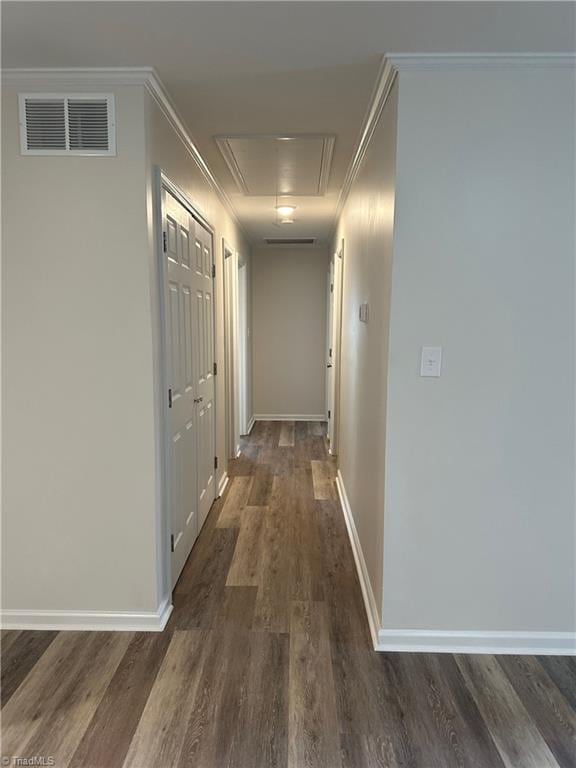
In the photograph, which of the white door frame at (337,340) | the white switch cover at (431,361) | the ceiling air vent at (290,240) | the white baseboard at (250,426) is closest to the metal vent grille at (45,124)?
the white switch cover at (431,361)

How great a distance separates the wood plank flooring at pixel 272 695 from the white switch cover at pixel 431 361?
1219 millimetres

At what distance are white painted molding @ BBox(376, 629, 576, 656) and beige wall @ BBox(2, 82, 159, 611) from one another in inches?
44.4

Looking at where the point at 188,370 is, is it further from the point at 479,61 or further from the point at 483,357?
the point at 479,61

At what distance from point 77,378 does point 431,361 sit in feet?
4.96

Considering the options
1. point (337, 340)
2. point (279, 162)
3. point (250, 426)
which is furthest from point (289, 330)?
point (279, 162)

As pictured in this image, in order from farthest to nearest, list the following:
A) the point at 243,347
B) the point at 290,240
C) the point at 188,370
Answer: the point at 290,240 < the point at 243,347 < the point at 188,370

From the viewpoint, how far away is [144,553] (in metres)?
2.02

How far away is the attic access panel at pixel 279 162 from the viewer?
96.3 inches

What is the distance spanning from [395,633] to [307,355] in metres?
4.49

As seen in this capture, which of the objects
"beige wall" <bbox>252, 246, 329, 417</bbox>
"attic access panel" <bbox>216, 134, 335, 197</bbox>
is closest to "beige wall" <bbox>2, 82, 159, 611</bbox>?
"attic access panel" <bbox>216, 134, 335, 197</bbox>

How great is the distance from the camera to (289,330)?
611 centimetres

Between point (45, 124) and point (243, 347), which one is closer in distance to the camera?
point (45, 124)

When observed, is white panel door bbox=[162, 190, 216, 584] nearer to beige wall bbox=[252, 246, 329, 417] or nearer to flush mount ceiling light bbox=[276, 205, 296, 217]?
flush mount ceiling light bbox=[276, 205, 296, 217]

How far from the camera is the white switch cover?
1.78 metres
